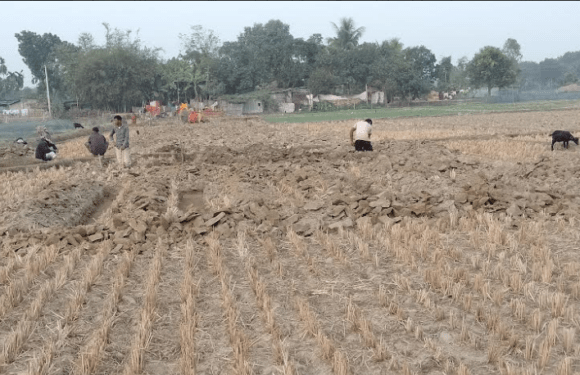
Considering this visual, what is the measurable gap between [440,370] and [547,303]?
1511 millimetres

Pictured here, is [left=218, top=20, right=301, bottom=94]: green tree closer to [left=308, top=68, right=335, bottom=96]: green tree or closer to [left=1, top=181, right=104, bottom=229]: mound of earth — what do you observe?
[left=308, top=68, right=335, bottom=96]: green tree

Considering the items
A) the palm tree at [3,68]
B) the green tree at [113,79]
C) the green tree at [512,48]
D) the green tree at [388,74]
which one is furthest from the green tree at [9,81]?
the green tree at [512,48]

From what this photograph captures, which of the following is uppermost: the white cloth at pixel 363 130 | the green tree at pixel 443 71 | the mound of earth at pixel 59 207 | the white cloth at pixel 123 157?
the green tree at pixel 443 71

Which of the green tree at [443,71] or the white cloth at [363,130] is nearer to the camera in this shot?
the white cloth at [363,130]

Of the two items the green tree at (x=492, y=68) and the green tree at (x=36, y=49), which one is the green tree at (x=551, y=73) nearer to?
the green tree at (x=492, y=68)

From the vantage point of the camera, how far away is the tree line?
4980cm

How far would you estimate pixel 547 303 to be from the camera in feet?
13.7

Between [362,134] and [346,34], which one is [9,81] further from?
[362,134]

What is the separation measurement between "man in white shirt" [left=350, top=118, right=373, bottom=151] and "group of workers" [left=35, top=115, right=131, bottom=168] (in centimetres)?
598

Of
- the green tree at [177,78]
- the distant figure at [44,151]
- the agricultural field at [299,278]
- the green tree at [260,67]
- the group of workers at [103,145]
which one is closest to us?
the agricultural field at [299,278]

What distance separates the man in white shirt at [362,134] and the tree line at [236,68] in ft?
135

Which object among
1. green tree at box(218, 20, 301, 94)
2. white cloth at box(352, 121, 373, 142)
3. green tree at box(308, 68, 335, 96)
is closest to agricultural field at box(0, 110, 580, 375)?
white cloth at box(352, 121, 373, 142)

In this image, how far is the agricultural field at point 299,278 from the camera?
11.5 ft

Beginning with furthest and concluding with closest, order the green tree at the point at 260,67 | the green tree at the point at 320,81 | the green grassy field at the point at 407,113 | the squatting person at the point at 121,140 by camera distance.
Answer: the green tree at the point at 260,67 → the green tree at the point at 320,81 → the green grassy field at the point at 407,113 → the squatting person at the point at 121,140
